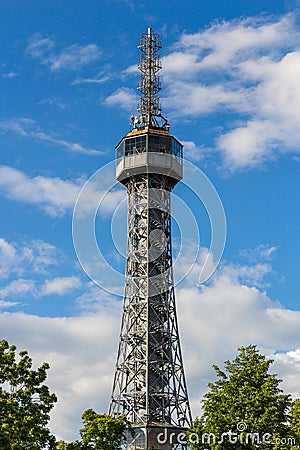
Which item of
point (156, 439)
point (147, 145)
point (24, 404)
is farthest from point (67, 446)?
point (147, 145)

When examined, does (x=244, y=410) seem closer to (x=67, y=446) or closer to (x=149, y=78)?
(x=67, y=446)

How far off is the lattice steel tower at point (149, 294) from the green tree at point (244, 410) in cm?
3582

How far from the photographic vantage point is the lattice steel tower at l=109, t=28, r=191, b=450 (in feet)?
331

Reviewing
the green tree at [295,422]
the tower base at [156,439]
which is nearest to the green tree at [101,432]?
the green tree at [295,422]

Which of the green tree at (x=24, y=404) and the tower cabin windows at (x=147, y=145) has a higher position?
the tower cabin windows at (x=147, y=145)

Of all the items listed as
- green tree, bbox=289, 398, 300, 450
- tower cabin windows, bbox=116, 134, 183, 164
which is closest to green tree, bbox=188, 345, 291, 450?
green tree, bbox=289, 398, 300, 450

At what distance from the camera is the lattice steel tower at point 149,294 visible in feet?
331

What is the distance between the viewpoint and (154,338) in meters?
105

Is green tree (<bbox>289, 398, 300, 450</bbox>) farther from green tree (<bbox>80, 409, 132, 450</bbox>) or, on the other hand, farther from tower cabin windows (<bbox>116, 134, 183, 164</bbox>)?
tower cabin windows (<bbox>116, 134, 183, 164</bbox>)

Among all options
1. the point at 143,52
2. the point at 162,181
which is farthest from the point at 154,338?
the point at 143,52

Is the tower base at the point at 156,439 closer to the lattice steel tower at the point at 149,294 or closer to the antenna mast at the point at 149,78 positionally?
the lattice steel tower at the point at 149,294

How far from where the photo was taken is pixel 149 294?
10762cm

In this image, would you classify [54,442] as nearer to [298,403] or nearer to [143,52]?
[298,403]

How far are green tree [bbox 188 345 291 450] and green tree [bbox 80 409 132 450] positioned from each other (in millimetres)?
8563
